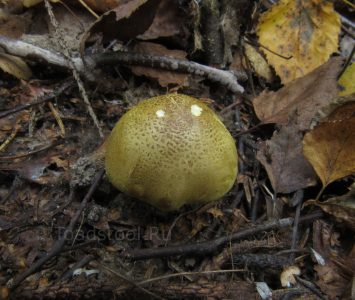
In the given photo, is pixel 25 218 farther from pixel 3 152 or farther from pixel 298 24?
pixel 298 24

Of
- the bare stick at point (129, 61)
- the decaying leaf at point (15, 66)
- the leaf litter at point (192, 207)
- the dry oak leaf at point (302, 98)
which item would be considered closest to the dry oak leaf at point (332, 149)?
the leaf litter at point (192, 207)

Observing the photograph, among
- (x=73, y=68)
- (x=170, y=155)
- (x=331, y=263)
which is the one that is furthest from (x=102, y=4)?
(x=331, y=263)

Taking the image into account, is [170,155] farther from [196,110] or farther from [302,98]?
[302,98]

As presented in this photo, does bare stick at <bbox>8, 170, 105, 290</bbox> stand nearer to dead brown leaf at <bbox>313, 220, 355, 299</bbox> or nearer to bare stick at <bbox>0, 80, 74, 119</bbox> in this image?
bare stick at <bbox>0, 80, 74, 119</bbox>

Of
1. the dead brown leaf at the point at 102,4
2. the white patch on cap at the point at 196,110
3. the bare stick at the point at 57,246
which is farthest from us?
the dead brown leaf at the point at 102,4

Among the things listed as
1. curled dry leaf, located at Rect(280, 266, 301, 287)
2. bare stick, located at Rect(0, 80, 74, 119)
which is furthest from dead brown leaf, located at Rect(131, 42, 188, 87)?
curled dry leaf, located at Rect(280, 266, 301, 287)

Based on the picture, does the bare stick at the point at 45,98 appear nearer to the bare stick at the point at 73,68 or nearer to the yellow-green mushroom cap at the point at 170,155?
the bare stick at the point at 73,68
